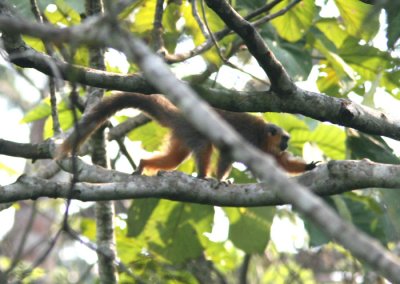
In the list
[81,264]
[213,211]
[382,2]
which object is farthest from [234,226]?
[81,264]

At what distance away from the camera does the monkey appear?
17.2 ft

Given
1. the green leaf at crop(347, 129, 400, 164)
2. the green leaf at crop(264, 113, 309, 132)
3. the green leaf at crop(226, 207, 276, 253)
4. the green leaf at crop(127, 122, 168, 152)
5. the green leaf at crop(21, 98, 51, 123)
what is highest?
the green leaf at crop(21, 98, 51, 123)

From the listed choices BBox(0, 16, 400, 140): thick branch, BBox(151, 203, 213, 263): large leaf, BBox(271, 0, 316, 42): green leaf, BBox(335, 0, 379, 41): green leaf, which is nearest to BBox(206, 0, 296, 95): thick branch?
BBox(0, 16, 400, 140): thick branch

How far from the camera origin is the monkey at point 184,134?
5250 mm

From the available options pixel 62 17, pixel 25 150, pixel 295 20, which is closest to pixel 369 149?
pixel 295 20

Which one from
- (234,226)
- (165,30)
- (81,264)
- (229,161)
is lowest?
(81,264)

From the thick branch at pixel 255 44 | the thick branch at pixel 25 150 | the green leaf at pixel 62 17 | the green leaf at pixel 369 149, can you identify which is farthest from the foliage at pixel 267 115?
the thick branch at pixel 255 44

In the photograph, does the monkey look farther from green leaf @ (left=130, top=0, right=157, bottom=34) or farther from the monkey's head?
green leaf @ (left=130, top=0, right=157, bottom=34)

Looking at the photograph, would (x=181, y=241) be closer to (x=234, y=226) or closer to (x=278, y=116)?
(x=234, y=226)

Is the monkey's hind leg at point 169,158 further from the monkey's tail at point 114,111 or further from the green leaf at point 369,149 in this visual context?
the green leaf at point 369,149

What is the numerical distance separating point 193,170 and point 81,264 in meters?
9.36

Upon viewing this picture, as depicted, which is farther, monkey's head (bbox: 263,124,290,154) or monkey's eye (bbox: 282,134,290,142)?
monkey's head (bbox: 263,124,290,154)

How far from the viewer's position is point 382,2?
1.82 meters

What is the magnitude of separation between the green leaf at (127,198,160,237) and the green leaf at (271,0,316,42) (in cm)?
171
